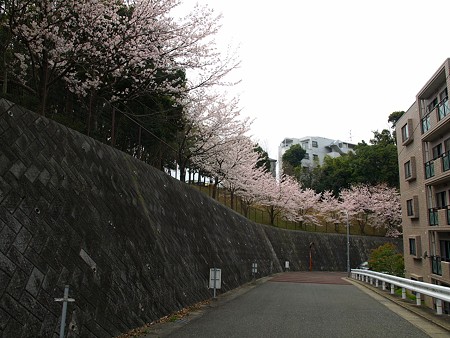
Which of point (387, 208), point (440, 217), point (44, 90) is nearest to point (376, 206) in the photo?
point (387, 208)

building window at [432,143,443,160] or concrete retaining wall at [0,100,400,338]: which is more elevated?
building window at [432,143,443,160]

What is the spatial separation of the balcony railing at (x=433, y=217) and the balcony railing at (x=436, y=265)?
6.36 ft

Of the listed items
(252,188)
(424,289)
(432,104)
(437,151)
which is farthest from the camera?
(252,188)

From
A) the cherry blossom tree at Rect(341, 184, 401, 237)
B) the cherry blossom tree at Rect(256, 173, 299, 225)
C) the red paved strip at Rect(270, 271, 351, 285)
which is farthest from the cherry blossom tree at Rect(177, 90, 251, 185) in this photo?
the cherry blossom tree at Rect(341, 184, 401, 237)

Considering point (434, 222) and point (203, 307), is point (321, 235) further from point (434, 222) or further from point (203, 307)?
point (203, 307)

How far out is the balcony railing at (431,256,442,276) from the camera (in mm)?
20281

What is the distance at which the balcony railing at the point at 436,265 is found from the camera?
20.3 m

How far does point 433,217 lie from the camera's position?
21672mm

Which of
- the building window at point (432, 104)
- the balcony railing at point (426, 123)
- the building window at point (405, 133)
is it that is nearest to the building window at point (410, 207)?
the building window at point (405, 133)

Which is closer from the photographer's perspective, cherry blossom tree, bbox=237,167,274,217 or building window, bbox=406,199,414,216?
building window, bbox=406,199,414,216

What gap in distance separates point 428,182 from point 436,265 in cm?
469

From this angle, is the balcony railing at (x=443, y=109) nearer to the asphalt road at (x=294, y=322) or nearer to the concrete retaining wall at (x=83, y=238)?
the asphalt road at (x=294, y=322)

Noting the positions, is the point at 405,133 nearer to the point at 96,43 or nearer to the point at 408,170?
the point at 408,170

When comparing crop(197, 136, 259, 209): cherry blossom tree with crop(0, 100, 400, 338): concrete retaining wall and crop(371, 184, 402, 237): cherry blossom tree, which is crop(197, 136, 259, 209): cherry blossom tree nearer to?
crop(0, 100, 400, 338): concrete retaining wall
